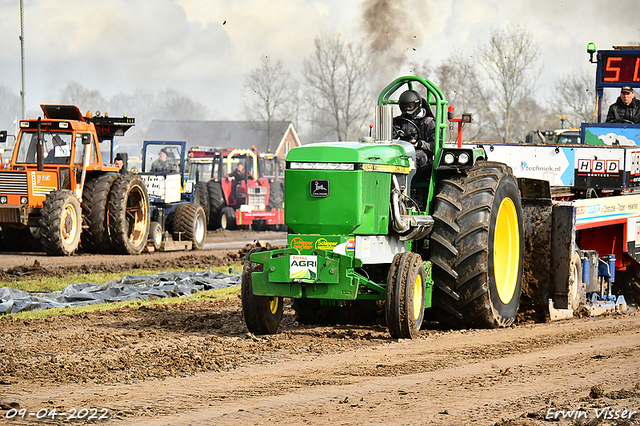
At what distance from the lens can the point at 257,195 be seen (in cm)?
2758

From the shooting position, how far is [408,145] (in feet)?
26.9

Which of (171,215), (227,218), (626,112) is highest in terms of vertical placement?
(626,112)

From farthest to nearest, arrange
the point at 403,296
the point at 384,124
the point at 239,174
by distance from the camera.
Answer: the point at 239,174 → the point at 384,124 → the point at 403,296

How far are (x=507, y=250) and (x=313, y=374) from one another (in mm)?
3566

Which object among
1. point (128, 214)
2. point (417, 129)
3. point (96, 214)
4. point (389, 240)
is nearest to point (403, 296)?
point (389, 240)

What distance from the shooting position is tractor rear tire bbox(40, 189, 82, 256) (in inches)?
623

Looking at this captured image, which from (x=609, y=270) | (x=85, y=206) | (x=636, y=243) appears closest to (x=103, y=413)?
(x=609, y=270)

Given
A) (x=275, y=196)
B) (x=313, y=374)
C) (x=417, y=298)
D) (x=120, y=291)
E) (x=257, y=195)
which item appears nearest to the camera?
(x=313, y=374)

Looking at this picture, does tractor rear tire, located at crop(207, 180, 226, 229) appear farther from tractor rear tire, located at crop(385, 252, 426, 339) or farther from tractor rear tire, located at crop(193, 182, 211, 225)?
tractor rear tire, located at crop(385, 252, 426, 339)

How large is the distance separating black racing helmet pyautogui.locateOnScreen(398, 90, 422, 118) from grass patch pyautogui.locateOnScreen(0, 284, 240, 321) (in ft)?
13.5

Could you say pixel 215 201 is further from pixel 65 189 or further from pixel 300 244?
pixel 300 244

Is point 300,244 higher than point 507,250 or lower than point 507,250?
higher

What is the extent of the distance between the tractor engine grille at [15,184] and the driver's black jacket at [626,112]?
11061mm

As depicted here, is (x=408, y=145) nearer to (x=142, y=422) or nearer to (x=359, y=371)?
(x=359, y=371)
